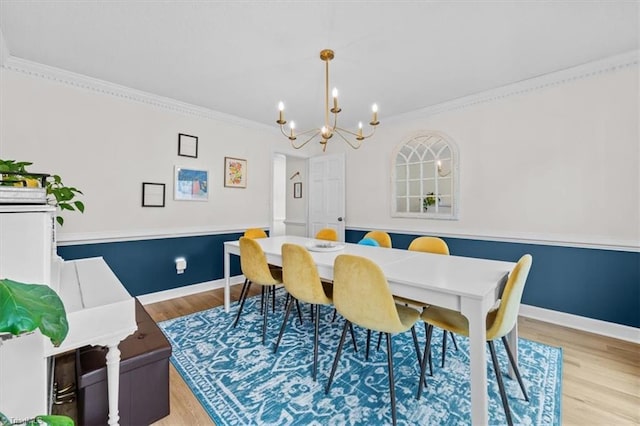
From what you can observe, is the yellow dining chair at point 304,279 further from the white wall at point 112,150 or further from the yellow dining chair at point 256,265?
the white wall at point 112,150

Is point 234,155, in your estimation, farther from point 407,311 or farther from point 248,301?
point 407,311

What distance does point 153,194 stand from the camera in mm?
3285

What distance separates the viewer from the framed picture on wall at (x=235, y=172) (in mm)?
3945

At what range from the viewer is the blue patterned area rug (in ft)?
5.08

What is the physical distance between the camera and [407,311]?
1.76 m

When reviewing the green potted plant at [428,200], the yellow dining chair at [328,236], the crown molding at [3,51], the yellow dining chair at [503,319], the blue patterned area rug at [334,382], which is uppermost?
the crown molding at [3,51]

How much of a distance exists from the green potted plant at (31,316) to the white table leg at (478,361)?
4.64ft

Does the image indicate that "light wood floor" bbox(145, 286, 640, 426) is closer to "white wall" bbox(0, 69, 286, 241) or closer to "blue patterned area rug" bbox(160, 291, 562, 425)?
"blue patterned area rug" bbox(160, 291, 562, 425)

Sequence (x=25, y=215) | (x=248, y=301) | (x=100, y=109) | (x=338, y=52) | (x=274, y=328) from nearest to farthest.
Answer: (x=25, y=215), (x=338, y=52), (x=274, y=328), (x=100, y=109), (x=248, y=301)

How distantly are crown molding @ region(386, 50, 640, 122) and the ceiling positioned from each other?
0.32 ft

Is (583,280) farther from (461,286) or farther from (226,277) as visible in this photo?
(226,277)

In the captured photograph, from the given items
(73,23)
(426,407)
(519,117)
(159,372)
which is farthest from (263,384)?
(519,117)

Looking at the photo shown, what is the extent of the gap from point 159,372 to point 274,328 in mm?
1175

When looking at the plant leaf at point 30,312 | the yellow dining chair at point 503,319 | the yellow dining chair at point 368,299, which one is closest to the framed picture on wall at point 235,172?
the yellow dining chair at point 368,299
